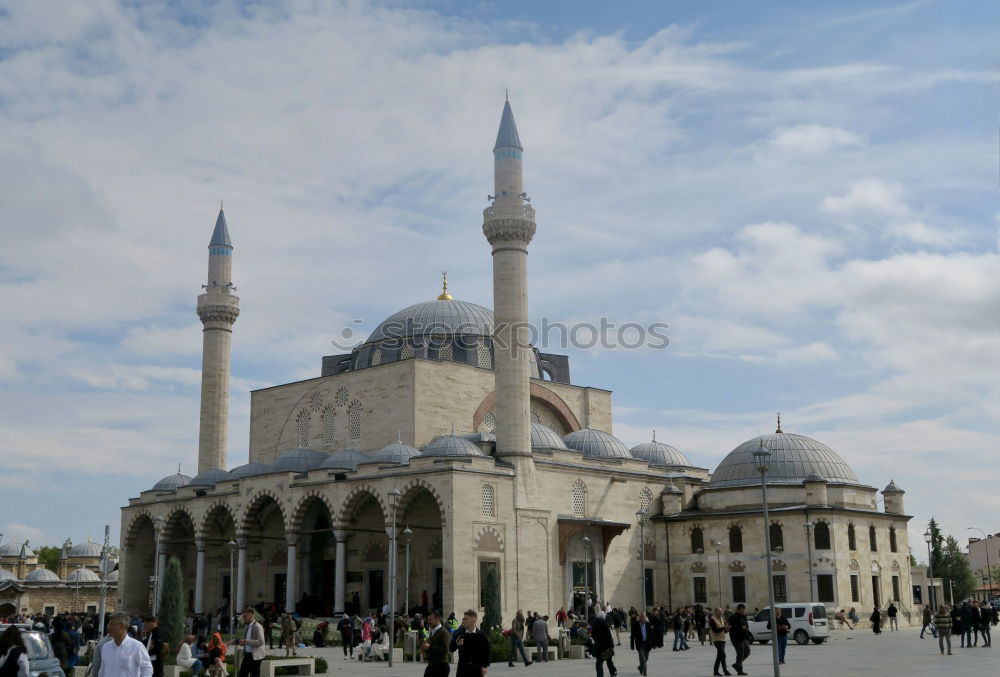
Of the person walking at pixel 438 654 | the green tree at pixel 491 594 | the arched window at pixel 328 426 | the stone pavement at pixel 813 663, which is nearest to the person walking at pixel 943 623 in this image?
the stone pavement at pixel 813 663

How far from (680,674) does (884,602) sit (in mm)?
22209

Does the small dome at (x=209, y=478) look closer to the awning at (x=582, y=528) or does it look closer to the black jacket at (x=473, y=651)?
the awning at (x=582, y=528)

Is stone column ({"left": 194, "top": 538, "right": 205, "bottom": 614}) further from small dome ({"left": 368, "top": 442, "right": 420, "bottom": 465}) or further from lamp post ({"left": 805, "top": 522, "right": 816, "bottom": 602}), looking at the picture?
lamp post ({"left": 805, "top": 522, "right": 816, "bottom": 602})

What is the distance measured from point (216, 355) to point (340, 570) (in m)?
13.1

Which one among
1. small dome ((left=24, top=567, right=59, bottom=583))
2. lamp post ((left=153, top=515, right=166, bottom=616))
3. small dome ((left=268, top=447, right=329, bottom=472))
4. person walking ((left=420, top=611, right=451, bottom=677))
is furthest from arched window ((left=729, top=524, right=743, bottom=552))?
small dome ((left=24, top=567, right=59, bottom=583))

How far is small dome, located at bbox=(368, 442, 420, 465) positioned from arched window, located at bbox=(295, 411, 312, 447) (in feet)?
23.8

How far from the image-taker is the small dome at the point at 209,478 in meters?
41.2

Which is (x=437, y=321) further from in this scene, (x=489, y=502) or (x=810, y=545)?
(x=810, y=545)

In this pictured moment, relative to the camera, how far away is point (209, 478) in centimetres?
4169

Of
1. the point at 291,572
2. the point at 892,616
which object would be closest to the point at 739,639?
the point at 892,616

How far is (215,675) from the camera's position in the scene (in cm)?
1507

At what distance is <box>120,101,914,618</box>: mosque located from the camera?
34.2m

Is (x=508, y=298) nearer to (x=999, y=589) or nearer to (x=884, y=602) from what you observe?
(x=884, y=602)

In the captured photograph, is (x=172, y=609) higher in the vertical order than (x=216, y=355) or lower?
lower
